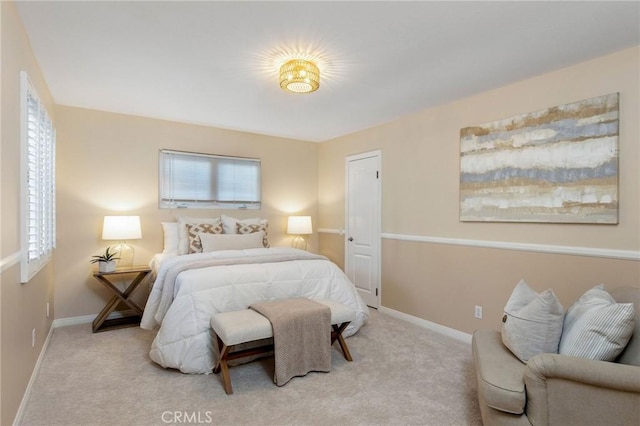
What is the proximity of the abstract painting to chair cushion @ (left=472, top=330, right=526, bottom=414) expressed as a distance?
131cm

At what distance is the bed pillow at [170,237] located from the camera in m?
4.03

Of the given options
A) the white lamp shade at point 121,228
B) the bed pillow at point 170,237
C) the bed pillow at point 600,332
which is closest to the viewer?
the bed pillow at point 600,332

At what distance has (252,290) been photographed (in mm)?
2906

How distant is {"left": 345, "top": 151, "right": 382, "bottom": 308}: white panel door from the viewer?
4.41 metres

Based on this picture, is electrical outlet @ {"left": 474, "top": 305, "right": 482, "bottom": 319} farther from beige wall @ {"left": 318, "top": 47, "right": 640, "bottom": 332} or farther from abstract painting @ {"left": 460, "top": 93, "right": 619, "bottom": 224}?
abstract painting @ {"left": 460, "top": 93, "right": 619, "bottom": 224}

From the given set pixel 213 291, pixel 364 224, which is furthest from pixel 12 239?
pixel 364 224

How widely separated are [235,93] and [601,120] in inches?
119

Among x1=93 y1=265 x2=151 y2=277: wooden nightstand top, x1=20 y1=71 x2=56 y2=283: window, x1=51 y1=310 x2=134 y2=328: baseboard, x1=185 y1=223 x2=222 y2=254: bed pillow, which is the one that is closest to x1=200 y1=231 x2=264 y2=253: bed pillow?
x1=185 y1=223 x2=222 y2=254: bed pillow

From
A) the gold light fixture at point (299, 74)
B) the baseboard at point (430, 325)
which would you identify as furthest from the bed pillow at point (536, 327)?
the gold light fixture at point (299, 74)

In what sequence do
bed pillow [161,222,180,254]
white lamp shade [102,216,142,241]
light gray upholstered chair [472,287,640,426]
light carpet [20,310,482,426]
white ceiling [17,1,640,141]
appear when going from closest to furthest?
1. light gray upholstered chair [472,287,640,426]
2. white ceiling [17,1,640,141]
3. light carpet [20,310,482,426]
4. white lamp shade [102,216,142,241]
5. bed pillow [161,222,180,254]

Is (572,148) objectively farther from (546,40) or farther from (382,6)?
(382,6)

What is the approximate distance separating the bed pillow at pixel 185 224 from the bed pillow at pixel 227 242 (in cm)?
23

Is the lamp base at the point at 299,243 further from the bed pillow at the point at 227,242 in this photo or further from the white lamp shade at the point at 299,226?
the bed pillow at the point at 227,242

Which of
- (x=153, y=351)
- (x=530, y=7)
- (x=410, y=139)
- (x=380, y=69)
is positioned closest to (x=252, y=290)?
(x=153, y=351)
